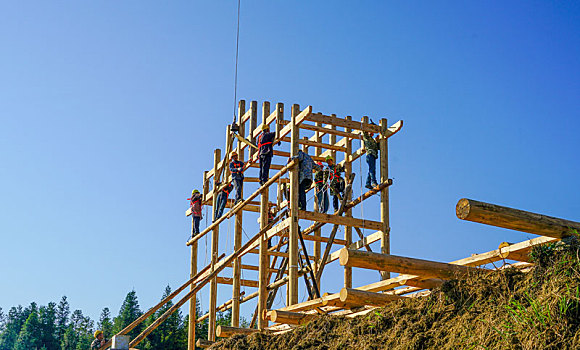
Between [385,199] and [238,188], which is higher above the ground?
[238,188]

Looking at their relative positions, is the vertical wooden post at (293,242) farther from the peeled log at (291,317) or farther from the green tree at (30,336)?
the green tree at (30,336)

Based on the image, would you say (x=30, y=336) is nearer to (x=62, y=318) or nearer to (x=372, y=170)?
(x=62, y=318)

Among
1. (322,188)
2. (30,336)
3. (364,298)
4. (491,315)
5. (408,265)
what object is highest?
(322,188)

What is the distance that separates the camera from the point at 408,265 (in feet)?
31.8

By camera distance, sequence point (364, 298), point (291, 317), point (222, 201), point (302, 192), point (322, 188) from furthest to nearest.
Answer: point (222, 201) < point (322, 188) < point (302, 192) < point (291, 317) < point (364, 298)

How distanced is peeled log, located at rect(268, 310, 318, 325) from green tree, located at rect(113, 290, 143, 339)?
2424 inches

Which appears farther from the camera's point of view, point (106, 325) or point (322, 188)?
point (106, 325)

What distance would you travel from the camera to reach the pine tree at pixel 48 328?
8175cm

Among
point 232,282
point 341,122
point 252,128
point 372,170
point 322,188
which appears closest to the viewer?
point 341,122

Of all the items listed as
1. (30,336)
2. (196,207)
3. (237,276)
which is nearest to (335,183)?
(237,276)

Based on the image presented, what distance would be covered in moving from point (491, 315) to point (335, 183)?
9.80 meters

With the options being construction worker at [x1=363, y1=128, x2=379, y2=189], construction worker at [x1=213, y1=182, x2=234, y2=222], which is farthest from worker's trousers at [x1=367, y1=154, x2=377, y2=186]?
construction worker at [x1=213, y1=182, x2=234, y2=222]

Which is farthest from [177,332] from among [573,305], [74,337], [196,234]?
[573,305]

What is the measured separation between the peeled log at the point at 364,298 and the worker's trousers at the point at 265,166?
6.97 metres
